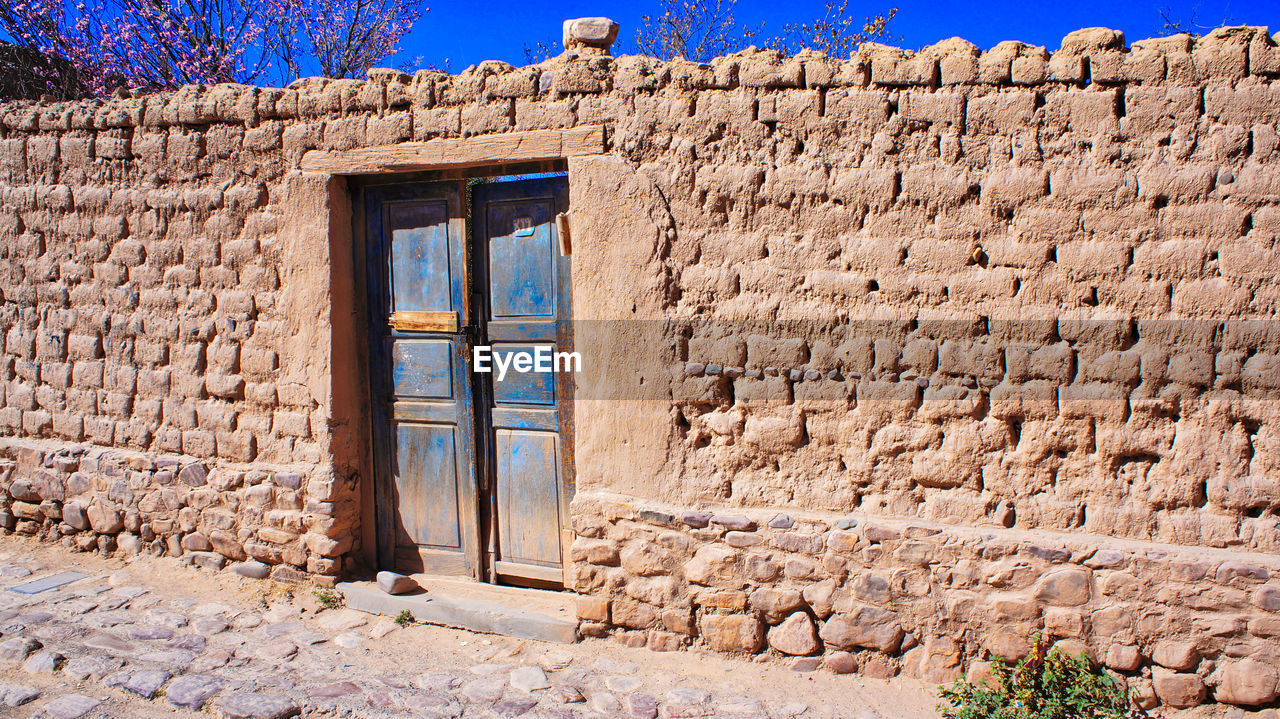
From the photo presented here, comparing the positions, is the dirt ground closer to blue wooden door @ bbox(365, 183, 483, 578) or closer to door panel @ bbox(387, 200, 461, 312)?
blue wooden door @ bbox(365, 183, 483, 578)

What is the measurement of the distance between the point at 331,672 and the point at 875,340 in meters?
Result: 2.52

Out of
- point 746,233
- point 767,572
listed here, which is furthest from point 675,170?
point 767,572

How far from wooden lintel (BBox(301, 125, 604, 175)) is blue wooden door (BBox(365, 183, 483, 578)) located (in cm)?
19

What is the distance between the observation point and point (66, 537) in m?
4.59

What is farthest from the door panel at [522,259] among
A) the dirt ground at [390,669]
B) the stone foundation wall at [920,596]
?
the dirt ground at [390,669]

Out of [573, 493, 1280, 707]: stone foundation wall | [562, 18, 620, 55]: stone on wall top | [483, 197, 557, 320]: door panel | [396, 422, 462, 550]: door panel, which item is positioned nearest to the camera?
[573, 493, 1280, 707]: stone foundation wall

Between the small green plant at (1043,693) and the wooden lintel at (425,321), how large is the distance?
260 centimetres

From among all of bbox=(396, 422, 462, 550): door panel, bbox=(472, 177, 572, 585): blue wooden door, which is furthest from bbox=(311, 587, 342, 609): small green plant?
bbox=(472, 177, 572, 585): blue wooden door

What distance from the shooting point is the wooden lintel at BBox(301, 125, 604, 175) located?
11.2ft

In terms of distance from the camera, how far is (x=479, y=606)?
12.0 feet

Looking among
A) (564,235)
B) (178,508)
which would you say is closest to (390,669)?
(178,508)

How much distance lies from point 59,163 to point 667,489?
3873 millimetres

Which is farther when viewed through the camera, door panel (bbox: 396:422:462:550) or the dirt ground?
door panel (bbox: 396:422:462:550)

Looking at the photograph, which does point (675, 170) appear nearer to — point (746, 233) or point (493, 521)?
point (746, 233)
